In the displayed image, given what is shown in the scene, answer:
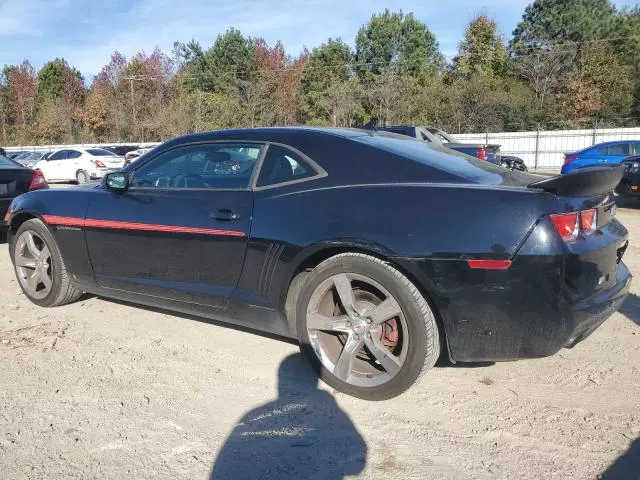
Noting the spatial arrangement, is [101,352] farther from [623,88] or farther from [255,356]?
[623,88]

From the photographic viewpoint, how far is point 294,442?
2600 millimetres

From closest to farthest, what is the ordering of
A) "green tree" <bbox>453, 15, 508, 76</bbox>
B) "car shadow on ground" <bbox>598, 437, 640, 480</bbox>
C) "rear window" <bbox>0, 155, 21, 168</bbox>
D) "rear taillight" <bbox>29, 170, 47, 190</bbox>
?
"car shadow on ground" <bbox>598, 437, 640, 480</bbox>
"rear taillight" <bbox>29, 170, 47, 190</bbox>
"rear window" <bbox>0, 155, 21, 168</bbox>
"green tree" <bbox>453, 15, 508, 76</bbox>

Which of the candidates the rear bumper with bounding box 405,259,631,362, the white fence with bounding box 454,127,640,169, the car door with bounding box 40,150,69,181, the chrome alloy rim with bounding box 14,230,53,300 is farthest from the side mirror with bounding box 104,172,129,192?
the white fence with bounding box 454,127,640,169

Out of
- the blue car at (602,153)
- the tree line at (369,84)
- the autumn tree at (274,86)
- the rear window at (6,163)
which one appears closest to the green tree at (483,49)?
the tree line at (369,84)

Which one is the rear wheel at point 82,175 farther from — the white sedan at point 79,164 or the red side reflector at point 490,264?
the red side reflector at point 490,264

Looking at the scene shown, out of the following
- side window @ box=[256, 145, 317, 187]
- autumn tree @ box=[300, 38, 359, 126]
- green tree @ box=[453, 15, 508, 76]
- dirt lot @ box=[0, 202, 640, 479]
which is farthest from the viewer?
green tree @ box=[453, 15, 508, 76]

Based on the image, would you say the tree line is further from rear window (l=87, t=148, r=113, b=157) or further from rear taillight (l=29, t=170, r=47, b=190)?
rear taillight (l=29, t=170, r=47, b=190)

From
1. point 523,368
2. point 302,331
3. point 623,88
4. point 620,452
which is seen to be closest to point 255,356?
point 302,331

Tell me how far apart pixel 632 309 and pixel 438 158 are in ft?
7.69

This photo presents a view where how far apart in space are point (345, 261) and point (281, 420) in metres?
0.89

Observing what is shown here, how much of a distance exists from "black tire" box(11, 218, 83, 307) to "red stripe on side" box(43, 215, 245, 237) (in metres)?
0.17

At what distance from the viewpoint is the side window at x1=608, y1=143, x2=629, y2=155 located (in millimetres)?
16422

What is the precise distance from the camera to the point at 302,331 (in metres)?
3.16

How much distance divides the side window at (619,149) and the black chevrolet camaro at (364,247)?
15.1 meters
